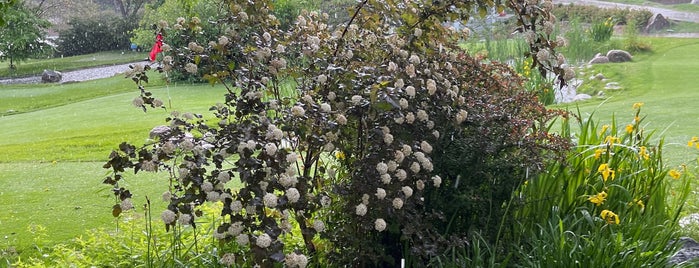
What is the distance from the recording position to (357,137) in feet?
9.17

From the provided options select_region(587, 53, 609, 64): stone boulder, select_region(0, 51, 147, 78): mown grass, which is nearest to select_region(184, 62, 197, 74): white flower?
select_region(587, 53, 609, 64): stone boulder

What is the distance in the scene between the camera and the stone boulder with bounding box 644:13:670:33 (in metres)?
19.5

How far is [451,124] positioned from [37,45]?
1972cm

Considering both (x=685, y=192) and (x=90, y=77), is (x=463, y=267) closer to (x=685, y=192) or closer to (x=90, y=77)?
(x=685, y=192)

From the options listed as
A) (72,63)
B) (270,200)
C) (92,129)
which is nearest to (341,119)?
(270,200)

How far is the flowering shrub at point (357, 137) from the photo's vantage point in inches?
90.7

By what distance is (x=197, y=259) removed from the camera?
3016 mm

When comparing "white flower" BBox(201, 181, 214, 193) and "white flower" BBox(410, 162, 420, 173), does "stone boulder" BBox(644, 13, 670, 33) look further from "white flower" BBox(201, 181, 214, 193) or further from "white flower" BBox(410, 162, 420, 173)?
"white flower" BBox(201, 181, 214, 193)

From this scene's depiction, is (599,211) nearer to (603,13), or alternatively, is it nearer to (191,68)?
(191,68)

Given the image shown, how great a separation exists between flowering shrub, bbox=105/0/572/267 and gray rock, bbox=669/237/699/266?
65 centimetres

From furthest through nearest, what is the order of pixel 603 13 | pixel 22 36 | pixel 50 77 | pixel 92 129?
pixel 603 13
pixel 22 36
pixel 50 77
pixel 92 129

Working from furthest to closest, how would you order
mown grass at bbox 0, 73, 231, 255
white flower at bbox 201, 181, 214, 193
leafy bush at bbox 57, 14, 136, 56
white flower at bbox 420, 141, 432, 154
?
leafy bush at bbox 57, 14, 136, 56 < mown grass at bbox 0, 73, 231, 255 < white flower at bbox 420, 141, 432, 154 < white flower at bbox 201, 181, 214, 193

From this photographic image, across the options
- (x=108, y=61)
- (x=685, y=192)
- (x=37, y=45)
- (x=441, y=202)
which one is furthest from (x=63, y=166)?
(x=108, y=61)

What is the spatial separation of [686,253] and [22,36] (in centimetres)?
1871
